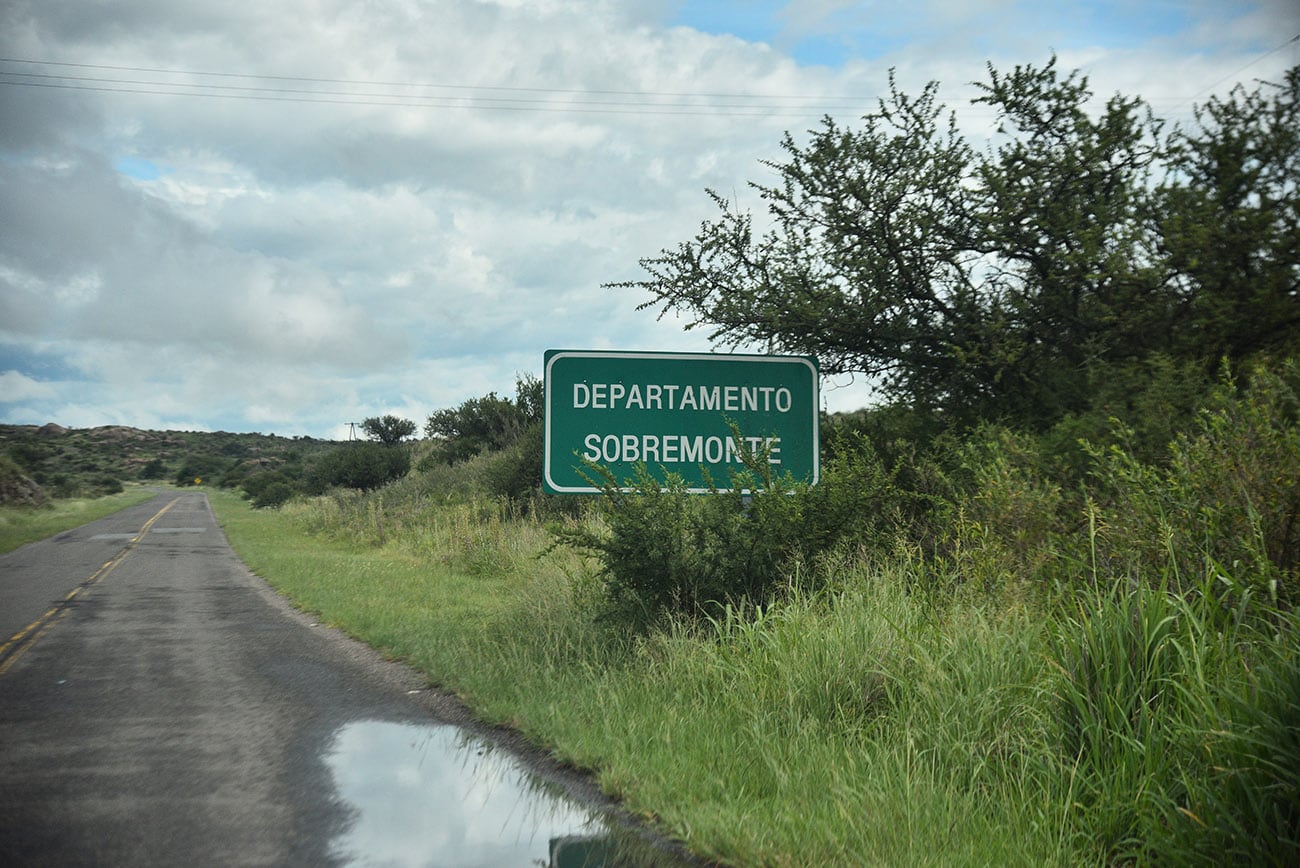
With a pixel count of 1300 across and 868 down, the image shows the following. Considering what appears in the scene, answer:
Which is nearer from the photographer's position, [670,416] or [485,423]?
[670,416]

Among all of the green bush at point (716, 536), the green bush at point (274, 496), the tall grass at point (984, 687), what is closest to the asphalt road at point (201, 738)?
the tall grass at point (984, 687)

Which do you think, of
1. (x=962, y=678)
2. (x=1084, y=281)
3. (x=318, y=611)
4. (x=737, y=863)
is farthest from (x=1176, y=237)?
(x=318, y=611)

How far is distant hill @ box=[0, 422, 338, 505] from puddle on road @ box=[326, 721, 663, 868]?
43.5 meters

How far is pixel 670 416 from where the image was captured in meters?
9.25

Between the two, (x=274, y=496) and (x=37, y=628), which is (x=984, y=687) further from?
(x=274, y=496)

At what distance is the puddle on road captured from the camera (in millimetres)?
4477

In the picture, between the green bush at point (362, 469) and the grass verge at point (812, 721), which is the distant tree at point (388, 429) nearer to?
the green bush at point (362, 469)

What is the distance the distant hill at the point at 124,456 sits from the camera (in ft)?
181

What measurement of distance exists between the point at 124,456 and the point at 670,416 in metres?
123

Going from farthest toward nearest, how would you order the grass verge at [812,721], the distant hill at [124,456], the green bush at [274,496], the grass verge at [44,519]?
the green bush at [274,496] → the distant hill at [124,456] → the grass verge at [44,519] → the grass verge at [812,721]

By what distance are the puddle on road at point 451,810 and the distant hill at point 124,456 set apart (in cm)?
4347

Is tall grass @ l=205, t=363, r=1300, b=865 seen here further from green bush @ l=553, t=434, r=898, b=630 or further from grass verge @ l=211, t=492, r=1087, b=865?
green bush @ l=553, t=434, r=898, b=630

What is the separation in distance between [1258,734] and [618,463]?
6.09m

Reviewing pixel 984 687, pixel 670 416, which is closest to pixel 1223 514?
pixel 984 687
